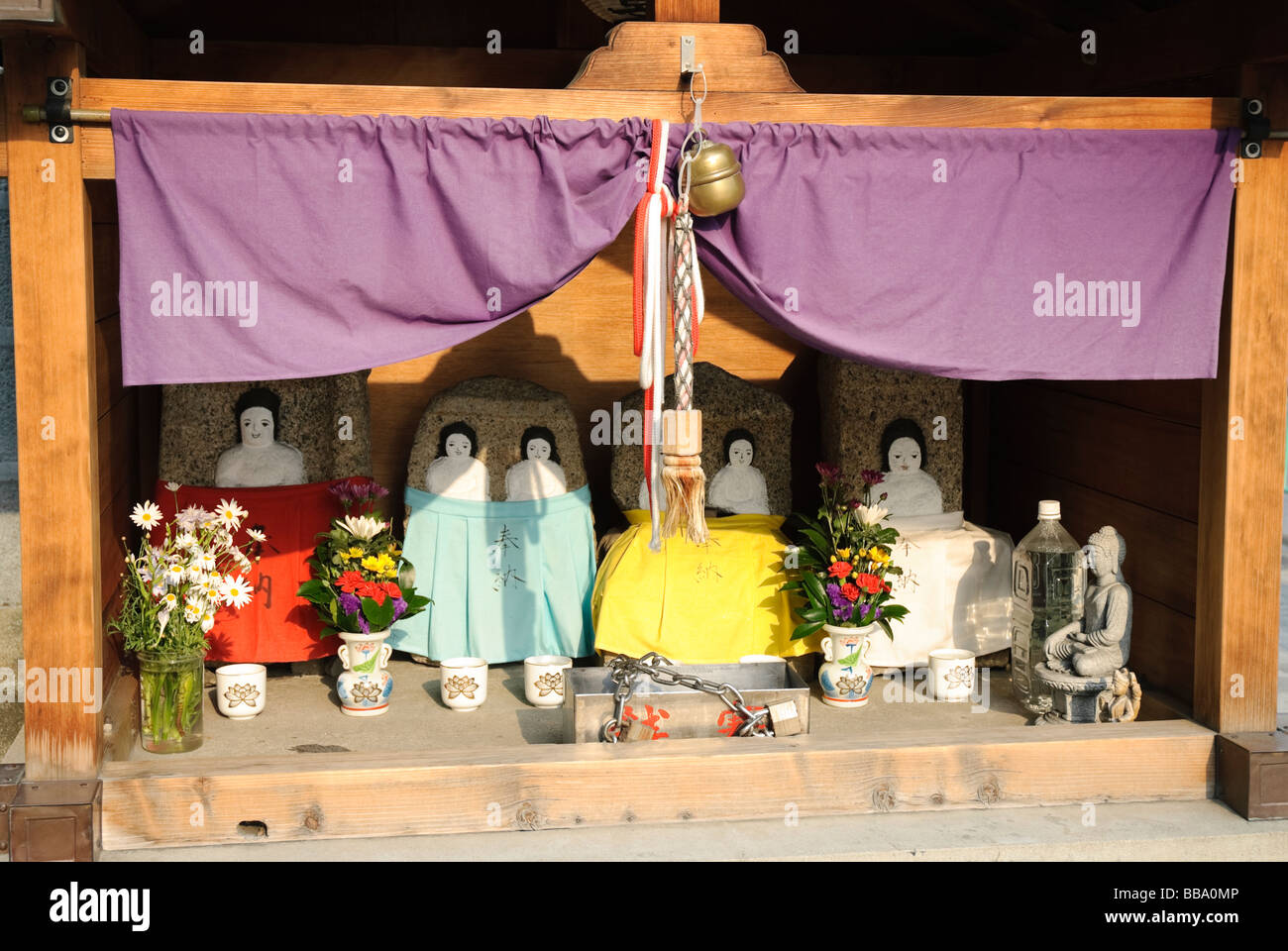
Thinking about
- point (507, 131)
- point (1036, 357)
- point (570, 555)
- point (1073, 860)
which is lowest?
point (1073, 860)

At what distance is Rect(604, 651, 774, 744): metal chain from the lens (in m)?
5.05

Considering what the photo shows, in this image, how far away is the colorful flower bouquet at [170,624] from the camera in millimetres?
5328

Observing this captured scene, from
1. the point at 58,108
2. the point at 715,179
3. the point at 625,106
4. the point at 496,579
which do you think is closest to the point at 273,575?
the point at 496,579

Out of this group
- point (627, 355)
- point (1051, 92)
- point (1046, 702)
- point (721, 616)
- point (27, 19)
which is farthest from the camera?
point (627, 355)

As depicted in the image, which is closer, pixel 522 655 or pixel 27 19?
pixel 27 19

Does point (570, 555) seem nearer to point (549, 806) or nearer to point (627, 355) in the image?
point (627, 355)

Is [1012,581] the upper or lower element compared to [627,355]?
lower

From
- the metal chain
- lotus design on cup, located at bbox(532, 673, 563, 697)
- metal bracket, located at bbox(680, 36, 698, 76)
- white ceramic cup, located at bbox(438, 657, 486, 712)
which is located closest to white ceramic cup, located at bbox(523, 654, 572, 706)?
lotus design on cup, located at bbox(532, 673, 563, 697)

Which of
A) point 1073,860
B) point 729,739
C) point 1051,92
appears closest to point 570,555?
point 729,739

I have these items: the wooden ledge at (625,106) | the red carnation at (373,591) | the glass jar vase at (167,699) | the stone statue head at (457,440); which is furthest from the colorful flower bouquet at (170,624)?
the wooden ledge at (625,106)

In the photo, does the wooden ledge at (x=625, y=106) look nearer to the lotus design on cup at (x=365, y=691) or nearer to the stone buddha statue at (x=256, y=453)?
the stone buddha statue at (x=256, y=453)

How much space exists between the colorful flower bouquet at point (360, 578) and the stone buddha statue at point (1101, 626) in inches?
102

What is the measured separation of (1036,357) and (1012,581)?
1.60 meters

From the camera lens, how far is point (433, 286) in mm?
4734
